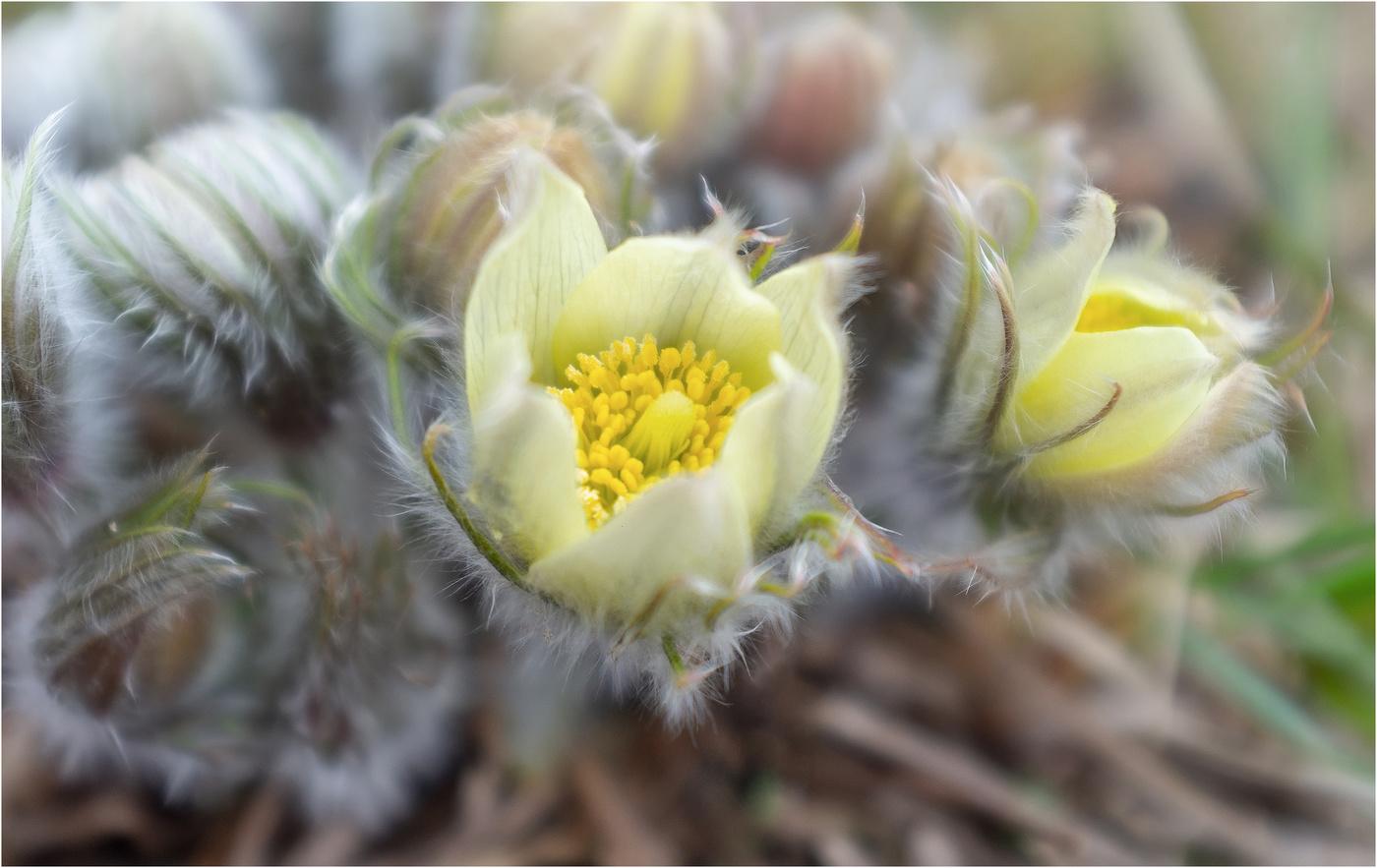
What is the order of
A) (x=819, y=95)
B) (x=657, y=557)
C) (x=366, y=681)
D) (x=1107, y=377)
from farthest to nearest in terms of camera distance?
(x=819, y=95)
(x=366, y=681)
(x=1107, y=377)
(x=657, y=557)

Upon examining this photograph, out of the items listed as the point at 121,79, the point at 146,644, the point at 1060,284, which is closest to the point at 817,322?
the point at 1060,284

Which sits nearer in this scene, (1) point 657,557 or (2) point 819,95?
(1) point 657,557

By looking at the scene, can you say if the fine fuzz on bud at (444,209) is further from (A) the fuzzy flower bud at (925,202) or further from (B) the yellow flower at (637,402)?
(A) the fuzzy flower bud at (925,202)

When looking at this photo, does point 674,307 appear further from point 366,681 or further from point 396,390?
point 366,681

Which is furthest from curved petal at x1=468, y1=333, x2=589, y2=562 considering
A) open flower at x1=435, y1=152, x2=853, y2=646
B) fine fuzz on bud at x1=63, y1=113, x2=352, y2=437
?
fine fuzz on bud at x1=63, y1=113, x2=352, y2=437

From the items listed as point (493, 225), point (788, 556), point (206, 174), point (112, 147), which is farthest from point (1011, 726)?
point (112, 147)

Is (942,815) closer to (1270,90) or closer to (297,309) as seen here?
(297,309)

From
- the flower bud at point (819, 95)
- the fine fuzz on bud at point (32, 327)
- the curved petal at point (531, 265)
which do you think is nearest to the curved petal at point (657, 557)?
the curved petal at point (531, 265)
